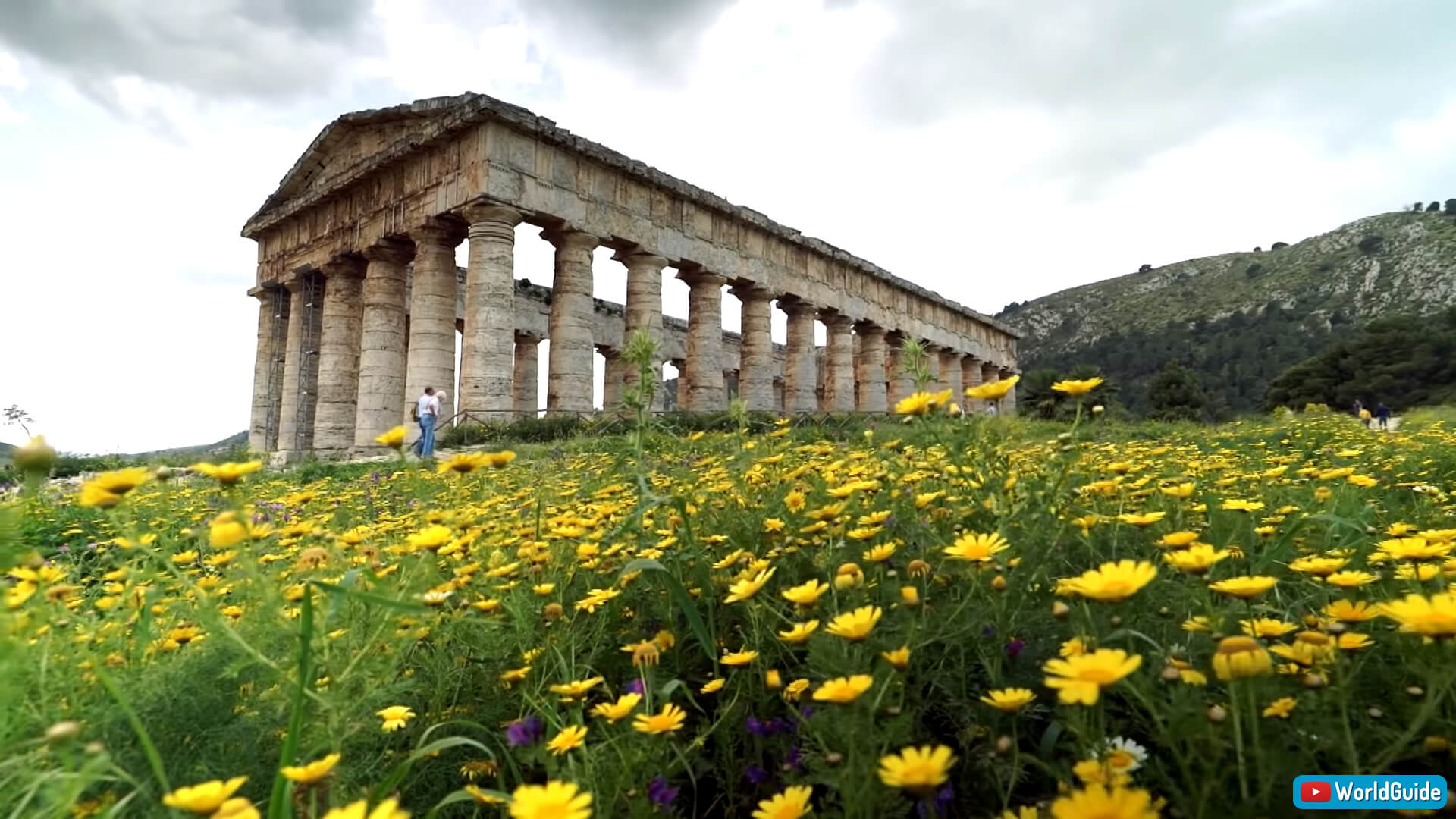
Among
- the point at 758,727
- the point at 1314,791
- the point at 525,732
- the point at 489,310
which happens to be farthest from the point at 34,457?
the point at 489,310

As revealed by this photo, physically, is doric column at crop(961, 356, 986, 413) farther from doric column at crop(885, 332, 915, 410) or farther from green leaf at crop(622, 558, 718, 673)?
green leaf at crop(622, 558, 718, 673)

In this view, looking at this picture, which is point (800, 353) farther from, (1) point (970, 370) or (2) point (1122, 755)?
(2) point (1122, 755)

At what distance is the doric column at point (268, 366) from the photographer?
21938mm

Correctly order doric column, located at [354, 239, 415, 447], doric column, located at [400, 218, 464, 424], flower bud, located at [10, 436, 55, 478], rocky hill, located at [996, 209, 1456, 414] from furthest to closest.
A: rocky hill, located at [996, 209, 1456, 414] < doric column, located at [354, 239, 415, 447] < doric column, located at [400, 218, 464, 424] < flower bud, located at [10, 436, 55, 478]

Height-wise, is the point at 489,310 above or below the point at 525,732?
above

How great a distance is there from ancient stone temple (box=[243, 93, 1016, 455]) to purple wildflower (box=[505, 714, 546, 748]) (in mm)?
12203

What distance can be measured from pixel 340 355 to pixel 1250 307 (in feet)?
248

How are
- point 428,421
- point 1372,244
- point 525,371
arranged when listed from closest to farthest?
point 428,421
point 525,371
point 1372,244

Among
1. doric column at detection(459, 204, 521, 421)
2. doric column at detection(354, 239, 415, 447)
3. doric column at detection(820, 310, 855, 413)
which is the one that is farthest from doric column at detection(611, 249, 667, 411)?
doric column at detection(820, 310, 855, 413)

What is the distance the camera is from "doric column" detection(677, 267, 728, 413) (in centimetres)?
1992

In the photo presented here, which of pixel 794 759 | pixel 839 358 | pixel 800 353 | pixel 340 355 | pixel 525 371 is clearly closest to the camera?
pixel 794 759

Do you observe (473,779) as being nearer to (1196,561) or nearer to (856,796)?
(856,796)

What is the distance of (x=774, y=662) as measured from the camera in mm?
2158

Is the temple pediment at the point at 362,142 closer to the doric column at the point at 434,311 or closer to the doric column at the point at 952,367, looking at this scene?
Result: the doric column at the point at 434,311
